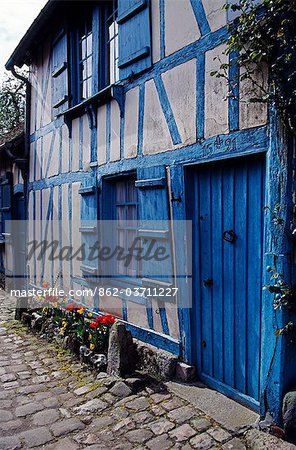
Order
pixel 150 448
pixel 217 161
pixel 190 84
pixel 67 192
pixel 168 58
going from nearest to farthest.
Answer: pixel 150 448
pixel 217 161
pixel 190 84
pixel 168 58
pixel 67 192

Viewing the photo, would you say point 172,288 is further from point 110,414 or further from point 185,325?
point 110,414

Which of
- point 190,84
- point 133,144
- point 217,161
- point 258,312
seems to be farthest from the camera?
point 133,144

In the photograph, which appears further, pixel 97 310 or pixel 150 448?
pixel 97 310

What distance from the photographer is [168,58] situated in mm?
4020

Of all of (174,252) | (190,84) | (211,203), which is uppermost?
(190,84)

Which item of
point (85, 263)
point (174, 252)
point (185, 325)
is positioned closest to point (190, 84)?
point (174, 252)

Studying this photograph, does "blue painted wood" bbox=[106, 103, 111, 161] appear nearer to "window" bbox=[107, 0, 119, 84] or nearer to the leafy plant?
"window" bbox=[107, 0, 119, 84]

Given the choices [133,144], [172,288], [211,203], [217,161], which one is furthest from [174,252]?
[133,144]

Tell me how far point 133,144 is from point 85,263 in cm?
194

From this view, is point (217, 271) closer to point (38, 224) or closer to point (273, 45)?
point (273, 45)

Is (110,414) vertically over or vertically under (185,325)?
under

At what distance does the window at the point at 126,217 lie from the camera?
4.90 metres

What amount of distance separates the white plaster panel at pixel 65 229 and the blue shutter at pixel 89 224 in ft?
2.13

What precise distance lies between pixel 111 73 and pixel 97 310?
318cm
